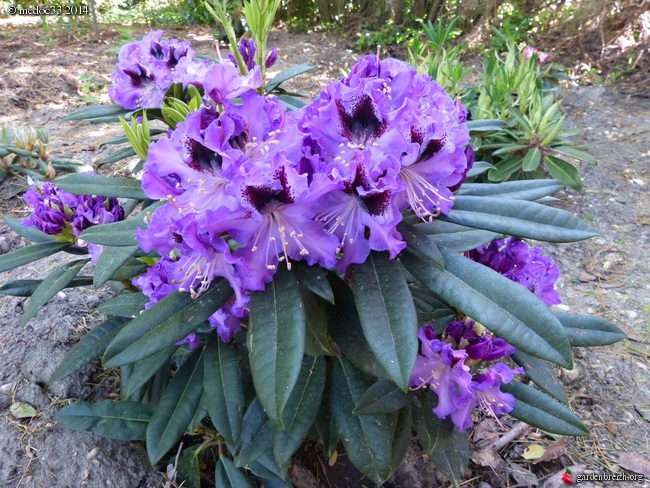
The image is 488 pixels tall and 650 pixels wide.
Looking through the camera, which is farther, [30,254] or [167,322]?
[30,254]

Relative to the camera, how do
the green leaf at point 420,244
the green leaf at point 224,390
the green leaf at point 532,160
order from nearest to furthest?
the green leaf at point 420,244 → the green leaf at point 224,390 → the green leaf at point 532,160

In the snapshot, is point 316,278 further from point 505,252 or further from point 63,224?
point 63,224

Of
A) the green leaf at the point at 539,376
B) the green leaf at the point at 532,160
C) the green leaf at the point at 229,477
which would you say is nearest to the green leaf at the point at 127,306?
the green leaf at the point at 229,477

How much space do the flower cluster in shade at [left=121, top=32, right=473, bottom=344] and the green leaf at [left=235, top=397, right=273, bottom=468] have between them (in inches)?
18.1

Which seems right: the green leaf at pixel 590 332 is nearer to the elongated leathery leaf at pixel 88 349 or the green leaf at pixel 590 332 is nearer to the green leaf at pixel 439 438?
the green leaf at pixel 439 438

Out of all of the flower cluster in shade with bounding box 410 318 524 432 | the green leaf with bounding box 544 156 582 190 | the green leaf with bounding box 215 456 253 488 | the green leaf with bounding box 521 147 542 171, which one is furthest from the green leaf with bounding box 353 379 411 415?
the green leaf with bounding box 544 156 582 190

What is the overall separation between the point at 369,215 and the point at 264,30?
614 millimetres

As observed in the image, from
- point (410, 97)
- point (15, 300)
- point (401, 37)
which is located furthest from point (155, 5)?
point (410, 97)

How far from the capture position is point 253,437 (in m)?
1.20

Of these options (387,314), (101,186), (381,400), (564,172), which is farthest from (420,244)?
(564,172)

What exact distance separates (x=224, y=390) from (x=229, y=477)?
14.4 inches

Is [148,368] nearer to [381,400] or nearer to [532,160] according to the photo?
[381,400]

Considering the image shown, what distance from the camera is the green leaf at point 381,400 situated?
3.48 ft

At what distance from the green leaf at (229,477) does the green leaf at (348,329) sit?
592 millimetres
